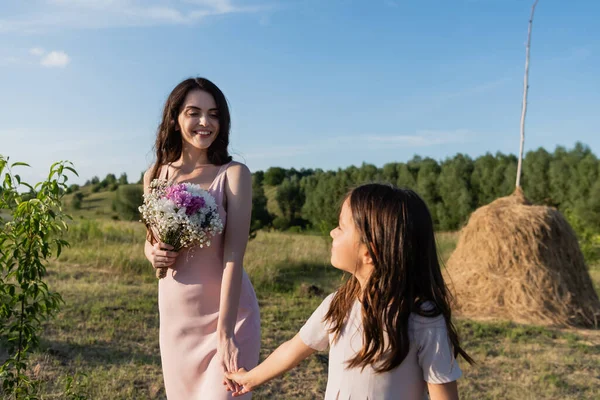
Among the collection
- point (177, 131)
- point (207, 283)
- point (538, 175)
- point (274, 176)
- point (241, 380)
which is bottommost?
point (241, 380)

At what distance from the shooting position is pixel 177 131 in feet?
8.30

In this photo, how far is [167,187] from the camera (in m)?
2.32

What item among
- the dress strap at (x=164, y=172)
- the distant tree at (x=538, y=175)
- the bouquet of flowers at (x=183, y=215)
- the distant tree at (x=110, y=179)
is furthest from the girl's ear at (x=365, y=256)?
the distant tree at (x=110, y=179)

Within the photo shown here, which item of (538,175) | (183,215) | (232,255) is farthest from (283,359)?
(538,175)

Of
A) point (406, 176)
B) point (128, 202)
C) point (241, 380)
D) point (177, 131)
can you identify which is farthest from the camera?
point (406, 176)

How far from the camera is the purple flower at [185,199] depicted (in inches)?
87.5

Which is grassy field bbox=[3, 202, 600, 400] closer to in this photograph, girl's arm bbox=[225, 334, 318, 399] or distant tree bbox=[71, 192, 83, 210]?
girl's arm bbox=[225, 334, 318, 399]

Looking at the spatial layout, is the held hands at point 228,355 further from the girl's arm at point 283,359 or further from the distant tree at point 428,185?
the distant tree at point 428,185

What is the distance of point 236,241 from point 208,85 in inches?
28.9

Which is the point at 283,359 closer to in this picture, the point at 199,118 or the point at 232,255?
the point at 232,255

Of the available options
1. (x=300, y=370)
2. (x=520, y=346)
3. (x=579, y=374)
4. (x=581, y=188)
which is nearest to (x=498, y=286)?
(x=520, y=346)

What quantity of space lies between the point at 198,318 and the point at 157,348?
3.58 metres

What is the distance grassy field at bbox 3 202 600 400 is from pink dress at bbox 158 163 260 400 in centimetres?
83

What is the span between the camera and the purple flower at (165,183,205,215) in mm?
2223
